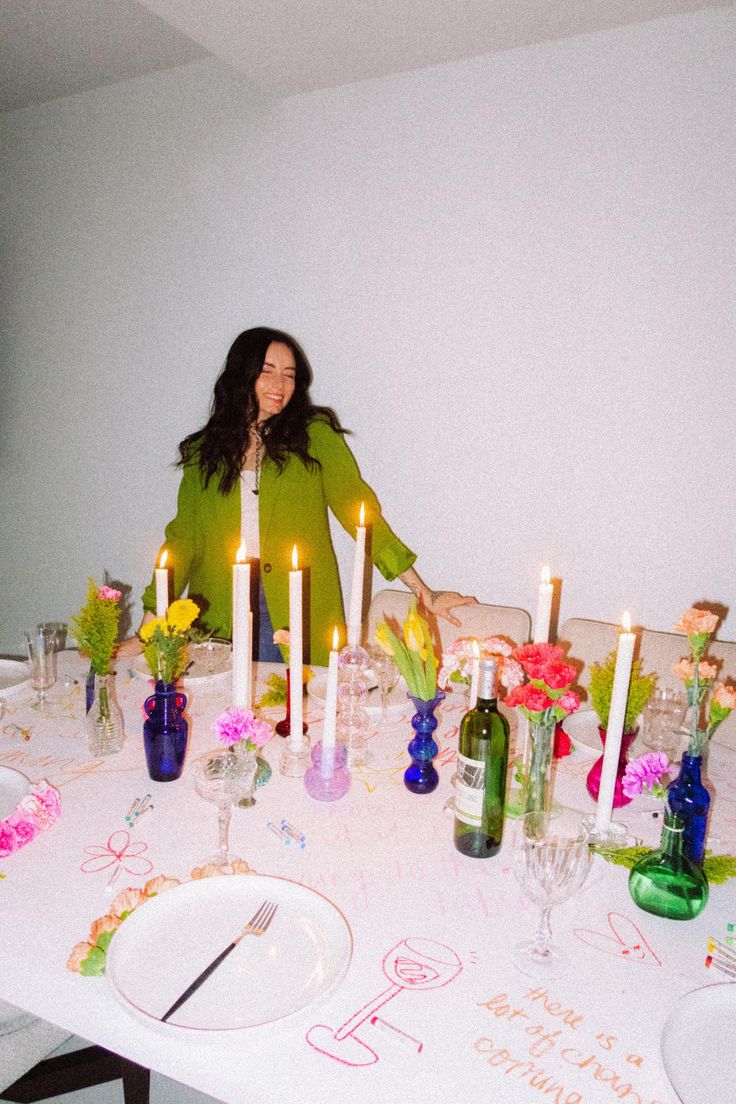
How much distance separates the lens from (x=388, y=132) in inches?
100

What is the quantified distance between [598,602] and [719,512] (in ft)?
1.58

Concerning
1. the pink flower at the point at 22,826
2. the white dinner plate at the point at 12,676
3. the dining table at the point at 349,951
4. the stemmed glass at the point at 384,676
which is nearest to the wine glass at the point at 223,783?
the dining table at the point at 349,951

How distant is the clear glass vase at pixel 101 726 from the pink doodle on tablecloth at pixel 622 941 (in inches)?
36.9

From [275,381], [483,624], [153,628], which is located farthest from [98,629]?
[275,381]

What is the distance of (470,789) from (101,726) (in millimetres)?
768

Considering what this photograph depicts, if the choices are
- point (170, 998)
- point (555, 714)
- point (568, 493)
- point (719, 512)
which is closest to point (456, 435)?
point (568, 493)

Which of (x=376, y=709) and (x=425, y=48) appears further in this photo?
(x=425, y=48)

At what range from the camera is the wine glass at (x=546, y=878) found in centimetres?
92

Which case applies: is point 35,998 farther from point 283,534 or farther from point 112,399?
point 112,399

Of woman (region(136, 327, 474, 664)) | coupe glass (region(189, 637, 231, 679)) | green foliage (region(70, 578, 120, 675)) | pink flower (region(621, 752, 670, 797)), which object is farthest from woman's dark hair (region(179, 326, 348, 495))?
pink flower (region(621, 752, 670, 797))

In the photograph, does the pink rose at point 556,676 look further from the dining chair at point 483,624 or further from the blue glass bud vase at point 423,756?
the dining chair at point 483,624

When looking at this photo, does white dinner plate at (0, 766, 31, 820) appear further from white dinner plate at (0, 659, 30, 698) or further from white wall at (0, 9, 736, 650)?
white wall at (0, 9, 736, 650)

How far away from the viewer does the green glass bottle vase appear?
1.00 metres

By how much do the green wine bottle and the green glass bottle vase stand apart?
23 cm
